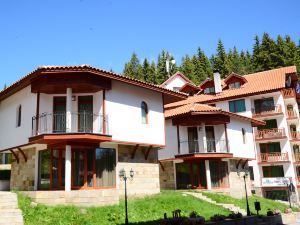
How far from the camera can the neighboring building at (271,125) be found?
1447 inches

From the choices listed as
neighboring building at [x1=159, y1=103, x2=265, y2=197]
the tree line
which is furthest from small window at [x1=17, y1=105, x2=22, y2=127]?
the tree line

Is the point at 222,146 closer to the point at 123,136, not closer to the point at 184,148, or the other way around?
the point at 184,148

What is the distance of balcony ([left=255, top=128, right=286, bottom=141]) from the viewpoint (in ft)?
122

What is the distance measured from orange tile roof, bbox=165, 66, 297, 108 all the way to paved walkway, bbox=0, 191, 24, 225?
22.9m

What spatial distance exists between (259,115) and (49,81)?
90.1ft

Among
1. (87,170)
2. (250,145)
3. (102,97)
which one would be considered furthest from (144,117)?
(250,145)

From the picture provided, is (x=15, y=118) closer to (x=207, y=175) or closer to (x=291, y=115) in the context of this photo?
(x=207, y=175)

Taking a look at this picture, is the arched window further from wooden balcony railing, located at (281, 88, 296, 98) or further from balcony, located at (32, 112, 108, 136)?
wooden balcony railing, located at (281, 88, 296, 98)

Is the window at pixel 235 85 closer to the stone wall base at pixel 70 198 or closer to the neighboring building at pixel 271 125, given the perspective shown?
the neighboring building at pixel 271 125

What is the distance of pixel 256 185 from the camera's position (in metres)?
37.4

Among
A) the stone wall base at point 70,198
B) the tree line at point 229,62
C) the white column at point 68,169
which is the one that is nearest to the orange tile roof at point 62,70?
the white column at point 68,169

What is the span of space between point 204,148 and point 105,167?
1069 centimetres

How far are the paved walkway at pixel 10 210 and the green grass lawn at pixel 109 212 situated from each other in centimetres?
26

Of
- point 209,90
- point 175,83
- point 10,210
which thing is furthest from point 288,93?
point 10,210
